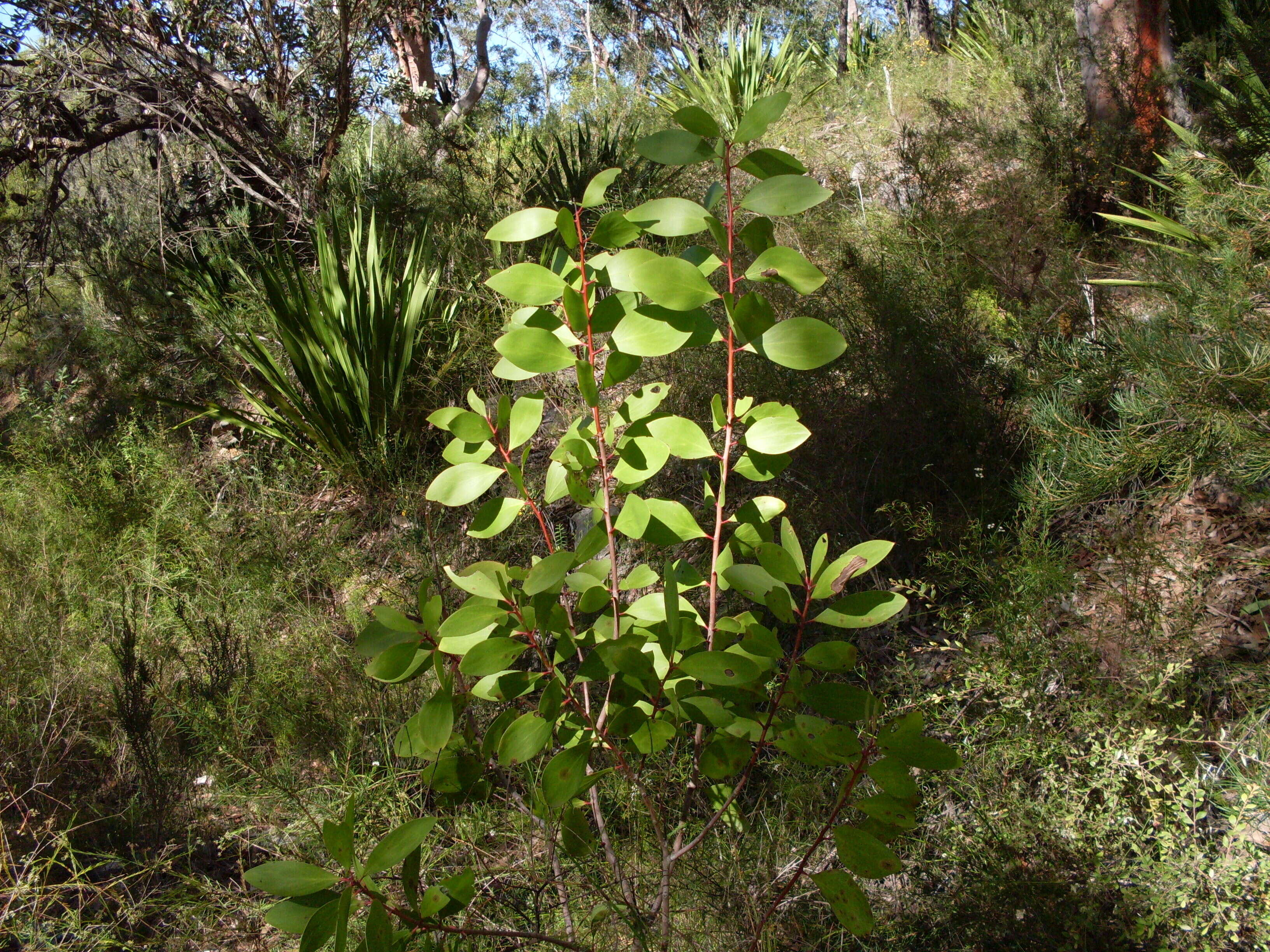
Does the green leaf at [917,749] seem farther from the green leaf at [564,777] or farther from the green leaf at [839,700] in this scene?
the green leaf at [564,777]

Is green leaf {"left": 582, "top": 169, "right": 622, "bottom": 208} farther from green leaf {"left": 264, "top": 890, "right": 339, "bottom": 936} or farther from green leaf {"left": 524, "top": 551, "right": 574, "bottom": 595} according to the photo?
green leaf {"left": 264, "top": 890, "right": 339, "bottom": 936}

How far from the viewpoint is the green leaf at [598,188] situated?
915mm

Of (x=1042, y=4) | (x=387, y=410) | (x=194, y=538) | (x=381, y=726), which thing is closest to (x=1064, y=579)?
(x=381, y=726)

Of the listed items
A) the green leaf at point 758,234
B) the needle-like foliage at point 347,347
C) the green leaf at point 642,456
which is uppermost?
the green leaf at point 758,234

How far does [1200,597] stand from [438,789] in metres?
1.87

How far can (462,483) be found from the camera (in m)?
1.00

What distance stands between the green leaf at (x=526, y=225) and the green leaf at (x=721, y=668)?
518 mm

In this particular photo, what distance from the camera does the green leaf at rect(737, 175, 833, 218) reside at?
0.84m

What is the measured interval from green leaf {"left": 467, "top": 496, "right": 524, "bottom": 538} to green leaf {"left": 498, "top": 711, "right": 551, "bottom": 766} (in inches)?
9.1

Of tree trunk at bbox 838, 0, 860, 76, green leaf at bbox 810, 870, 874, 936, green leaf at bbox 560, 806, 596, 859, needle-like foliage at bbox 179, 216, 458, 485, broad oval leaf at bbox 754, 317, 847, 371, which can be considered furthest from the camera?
tree trunk at bbox 838, 0, 860, 76

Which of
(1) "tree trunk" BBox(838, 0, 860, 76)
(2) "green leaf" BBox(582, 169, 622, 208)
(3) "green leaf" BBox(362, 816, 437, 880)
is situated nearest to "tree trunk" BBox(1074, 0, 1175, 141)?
(2) "green leaf" BBox(582, 169, 622, 208)

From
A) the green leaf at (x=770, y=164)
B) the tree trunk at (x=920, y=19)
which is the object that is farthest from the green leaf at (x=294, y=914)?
the tree trunk at (x=920, y=19)

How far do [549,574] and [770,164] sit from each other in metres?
0.53

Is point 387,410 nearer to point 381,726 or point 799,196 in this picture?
→ point 381,726
